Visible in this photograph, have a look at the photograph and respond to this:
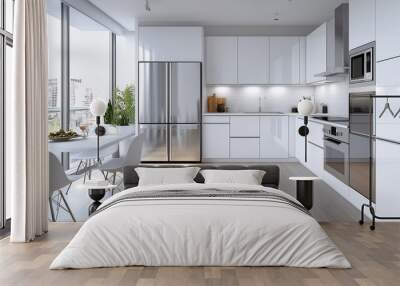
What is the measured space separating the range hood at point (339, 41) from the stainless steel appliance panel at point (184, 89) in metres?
2.86

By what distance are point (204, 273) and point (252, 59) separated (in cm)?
759

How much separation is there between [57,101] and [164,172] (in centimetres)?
350

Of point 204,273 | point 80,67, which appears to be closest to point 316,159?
point 80,67

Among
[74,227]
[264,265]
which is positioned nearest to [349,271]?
[264,265]

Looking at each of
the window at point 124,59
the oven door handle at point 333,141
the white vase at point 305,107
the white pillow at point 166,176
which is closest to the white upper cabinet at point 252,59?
the window at point 124,59

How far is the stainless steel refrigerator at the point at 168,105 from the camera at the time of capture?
10.9 metres

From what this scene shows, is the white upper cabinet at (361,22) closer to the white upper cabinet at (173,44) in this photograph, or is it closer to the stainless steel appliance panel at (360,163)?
the stainless steel appliance panel at (360,163)

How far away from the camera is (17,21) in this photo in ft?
16.9

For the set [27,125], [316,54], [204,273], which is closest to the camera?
[204,273]

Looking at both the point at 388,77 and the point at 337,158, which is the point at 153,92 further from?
the point at 388,77

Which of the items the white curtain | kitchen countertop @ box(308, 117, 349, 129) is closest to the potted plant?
kitchen countertop @ box(308, 117, 349, 129)

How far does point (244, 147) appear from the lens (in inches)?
441

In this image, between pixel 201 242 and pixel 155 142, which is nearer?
pixel 201 242

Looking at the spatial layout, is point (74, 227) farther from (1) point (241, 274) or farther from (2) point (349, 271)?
(2) point (349, 271)
